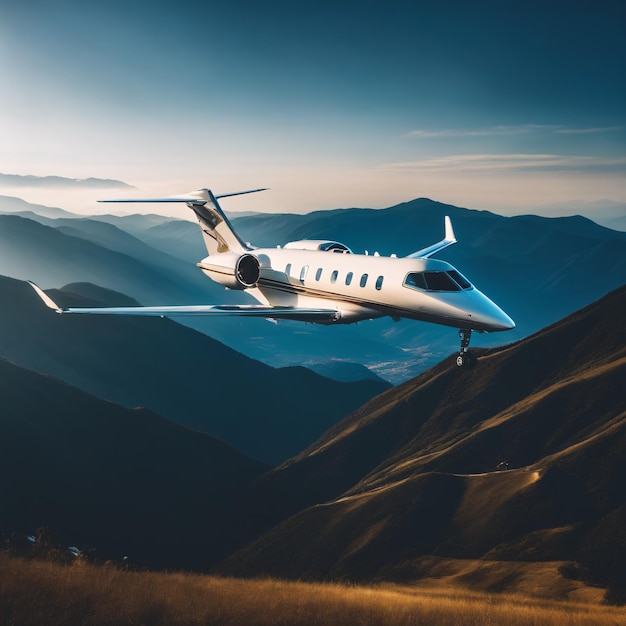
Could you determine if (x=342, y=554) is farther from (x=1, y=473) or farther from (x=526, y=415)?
(x=1, y=473)

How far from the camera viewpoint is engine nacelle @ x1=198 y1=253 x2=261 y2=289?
166 feet

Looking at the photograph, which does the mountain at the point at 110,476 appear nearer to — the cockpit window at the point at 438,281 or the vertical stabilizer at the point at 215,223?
the vertical stabilizer at the point at 215,223

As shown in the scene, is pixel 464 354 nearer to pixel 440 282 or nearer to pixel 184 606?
pixel 440 282

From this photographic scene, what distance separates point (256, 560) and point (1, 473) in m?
31.7

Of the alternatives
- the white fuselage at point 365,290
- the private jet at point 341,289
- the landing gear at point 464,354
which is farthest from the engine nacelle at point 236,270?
the landing gear at point 464,354

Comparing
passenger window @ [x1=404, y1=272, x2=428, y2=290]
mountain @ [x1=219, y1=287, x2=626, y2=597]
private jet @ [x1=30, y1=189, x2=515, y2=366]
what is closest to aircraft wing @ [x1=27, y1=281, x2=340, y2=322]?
private jet @ [x1=30, y1=189, x2=515, y2=366]

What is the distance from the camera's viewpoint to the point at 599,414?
301ft

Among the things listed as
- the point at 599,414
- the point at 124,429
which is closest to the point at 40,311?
the point at 124,429

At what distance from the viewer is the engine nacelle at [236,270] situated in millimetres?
50625

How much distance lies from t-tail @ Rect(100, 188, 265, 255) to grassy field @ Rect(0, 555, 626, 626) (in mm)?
35197

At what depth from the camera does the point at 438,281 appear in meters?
37.0

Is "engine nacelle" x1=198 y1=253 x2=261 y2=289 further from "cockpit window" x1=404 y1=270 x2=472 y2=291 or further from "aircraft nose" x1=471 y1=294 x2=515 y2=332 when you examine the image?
"aircraft nose" x1=471 y1=294 x2=515 y2=332

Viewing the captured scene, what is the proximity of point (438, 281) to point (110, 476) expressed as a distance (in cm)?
7637

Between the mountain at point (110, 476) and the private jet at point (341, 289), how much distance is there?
40630 millimetres
